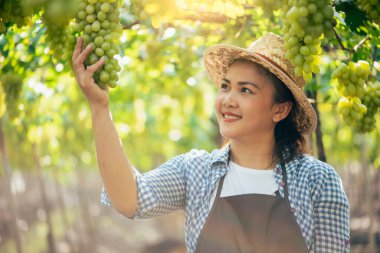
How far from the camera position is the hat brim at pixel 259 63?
7.57 feet

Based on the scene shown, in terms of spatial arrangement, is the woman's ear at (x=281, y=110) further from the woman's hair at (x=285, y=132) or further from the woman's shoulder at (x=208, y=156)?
the woman's shoulder at (x=208, y=156)

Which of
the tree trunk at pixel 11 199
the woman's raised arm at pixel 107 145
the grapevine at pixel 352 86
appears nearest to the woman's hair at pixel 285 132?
the grapevine at pixel 352 86

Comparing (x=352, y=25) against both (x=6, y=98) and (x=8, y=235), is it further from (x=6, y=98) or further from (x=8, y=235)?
(x=8, y=235)

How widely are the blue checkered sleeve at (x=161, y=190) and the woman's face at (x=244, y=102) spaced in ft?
0.93

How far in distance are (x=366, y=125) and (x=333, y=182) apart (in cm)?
35

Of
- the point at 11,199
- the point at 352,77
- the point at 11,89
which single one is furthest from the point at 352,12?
the point at 11,199

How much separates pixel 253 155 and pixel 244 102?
0.87ft

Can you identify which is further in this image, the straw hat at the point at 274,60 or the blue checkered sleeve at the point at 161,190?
the straw hat at the point at 274,60

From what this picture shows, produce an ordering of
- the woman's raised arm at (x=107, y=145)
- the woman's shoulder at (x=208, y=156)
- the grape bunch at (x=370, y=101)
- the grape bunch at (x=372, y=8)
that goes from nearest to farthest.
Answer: the grape bunch at (x=372, y=8), the woman's raised arm at (x=107, y=145), the grape bunch at (x=370, y=101), the woman's shoulder at (x=208, y=156)

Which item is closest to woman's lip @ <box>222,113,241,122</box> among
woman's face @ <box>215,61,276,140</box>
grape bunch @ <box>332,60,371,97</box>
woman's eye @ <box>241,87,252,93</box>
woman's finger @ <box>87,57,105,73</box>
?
woman's face @ <box>215,61,276,140</box>

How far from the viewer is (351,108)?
80.8 inches

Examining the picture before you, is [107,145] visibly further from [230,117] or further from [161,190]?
[230,117]

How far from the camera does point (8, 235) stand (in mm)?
12039

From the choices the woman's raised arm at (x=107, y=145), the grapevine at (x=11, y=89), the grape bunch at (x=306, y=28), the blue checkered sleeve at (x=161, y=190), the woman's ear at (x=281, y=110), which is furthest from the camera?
the grapevine at (x=11, y=89)
